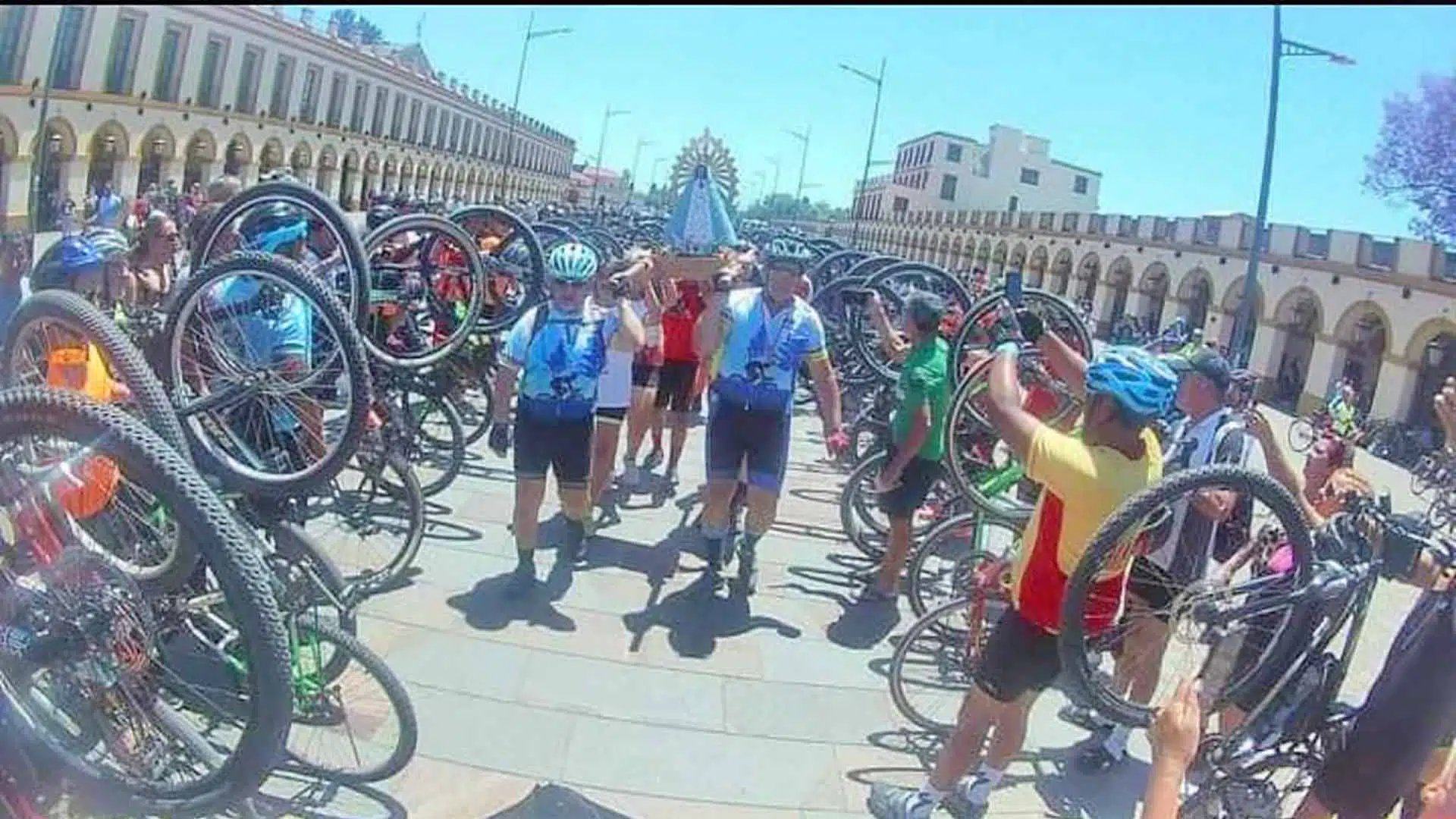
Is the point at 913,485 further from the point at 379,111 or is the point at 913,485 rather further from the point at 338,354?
the point at 379,111

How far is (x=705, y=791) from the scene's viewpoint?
3912 mm

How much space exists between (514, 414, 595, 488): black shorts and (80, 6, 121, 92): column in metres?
32.9

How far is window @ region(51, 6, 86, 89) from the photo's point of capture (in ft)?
99.3

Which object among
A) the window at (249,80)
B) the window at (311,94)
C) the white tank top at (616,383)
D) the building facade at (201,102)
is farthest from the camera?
the window at (311,94)

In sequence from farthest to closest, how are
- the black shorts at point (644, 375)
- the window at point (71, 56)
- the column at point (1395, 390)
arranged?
the window at point (71, 56), the column at point (1395, 390), the black shorts at point (644, 375)

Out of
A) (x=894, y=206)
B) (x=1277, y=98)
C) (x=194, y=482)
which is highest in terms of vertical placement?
(x=894, y=206)

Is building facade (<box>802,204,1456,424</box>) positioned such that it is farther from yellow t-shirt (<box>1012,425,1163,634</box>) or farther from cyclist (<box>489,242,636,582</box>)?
yellow t-shirt (<box>1012,425,1163,634</box>)

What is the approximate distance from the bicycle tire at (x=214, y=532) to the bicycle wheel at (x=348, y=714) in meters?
0.96

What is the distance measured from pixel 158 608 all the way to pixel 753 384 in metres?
3.07

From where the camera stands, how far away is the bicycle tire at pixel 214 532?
2.41 m

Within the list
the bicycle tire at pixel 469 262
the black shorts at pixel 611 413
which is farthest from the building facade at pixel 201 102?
the black shorts at pixel 611 413

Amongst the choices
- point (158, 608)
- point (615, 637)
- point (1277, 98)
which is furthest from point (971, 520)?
point (1277, 98)

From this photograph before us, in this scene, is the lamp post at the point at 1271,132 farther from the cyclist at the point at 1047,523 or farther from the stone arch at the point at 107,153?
the stone arch at the point at 107,153

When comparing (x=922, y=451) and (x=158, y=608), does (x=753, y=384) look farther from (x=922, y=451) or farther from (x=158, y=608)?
(x=158, y=608)
